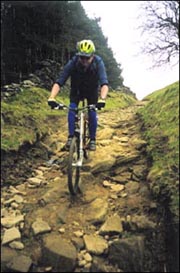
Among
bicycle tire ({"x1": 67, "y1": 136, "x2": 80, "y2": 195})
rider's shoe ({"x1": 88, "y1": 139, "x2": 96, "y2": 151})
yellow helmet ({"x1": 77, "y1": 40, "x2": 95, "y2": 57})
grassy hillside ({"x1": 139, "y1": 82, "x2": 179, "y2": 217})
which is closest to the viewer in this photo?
grassy hillside ({"x1": 139, "y1": 82, "x2": 179, "y2": 217})

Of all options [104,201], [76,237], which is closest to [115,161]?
[104,201]

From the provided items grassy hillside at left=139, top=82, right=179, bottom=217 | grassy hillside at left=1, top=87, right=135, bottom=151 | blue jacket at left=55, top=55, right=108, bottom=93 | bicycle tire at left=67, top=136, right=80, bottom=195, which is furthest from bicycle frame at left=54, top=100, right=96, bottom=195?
grassy hillside at left=1, top=87, right=135, bottom=151

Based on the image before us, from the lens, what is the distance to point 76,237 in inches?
203

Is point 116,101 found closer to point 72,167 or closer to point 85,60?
point 85,60

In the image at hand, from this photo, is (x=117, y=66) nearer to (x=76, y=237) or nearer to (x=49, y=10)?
(x=49, y=10)

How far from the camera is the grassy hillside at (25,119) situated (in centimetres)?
702

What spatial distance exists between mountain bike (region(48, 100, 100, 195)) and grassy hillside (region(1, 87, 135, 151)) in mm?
1285

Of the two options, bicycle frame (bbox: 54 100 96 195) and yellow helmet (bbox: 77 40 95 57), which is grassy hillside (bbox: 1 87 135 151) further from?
yellow helmet (bbox: 77 40 95 57)

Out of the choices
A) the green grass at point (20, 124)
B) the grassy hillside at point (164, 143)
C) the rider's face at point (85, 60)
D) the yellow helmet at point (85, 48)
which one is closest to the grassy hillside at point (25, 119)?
the green grass at point (20, 124)

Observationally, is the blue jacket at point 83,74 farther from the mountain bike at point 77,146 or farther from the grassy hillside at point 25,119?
the grassy hillside at point 25,119

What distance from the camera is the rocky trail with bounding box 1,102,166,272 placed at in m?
4.68

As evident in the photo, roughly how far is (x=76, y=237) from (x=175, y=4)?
23.1 metres

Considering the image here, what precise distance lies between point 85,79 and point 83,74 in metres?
0.10

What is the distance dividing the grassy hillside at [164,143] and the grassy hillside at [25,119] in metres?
2.24
